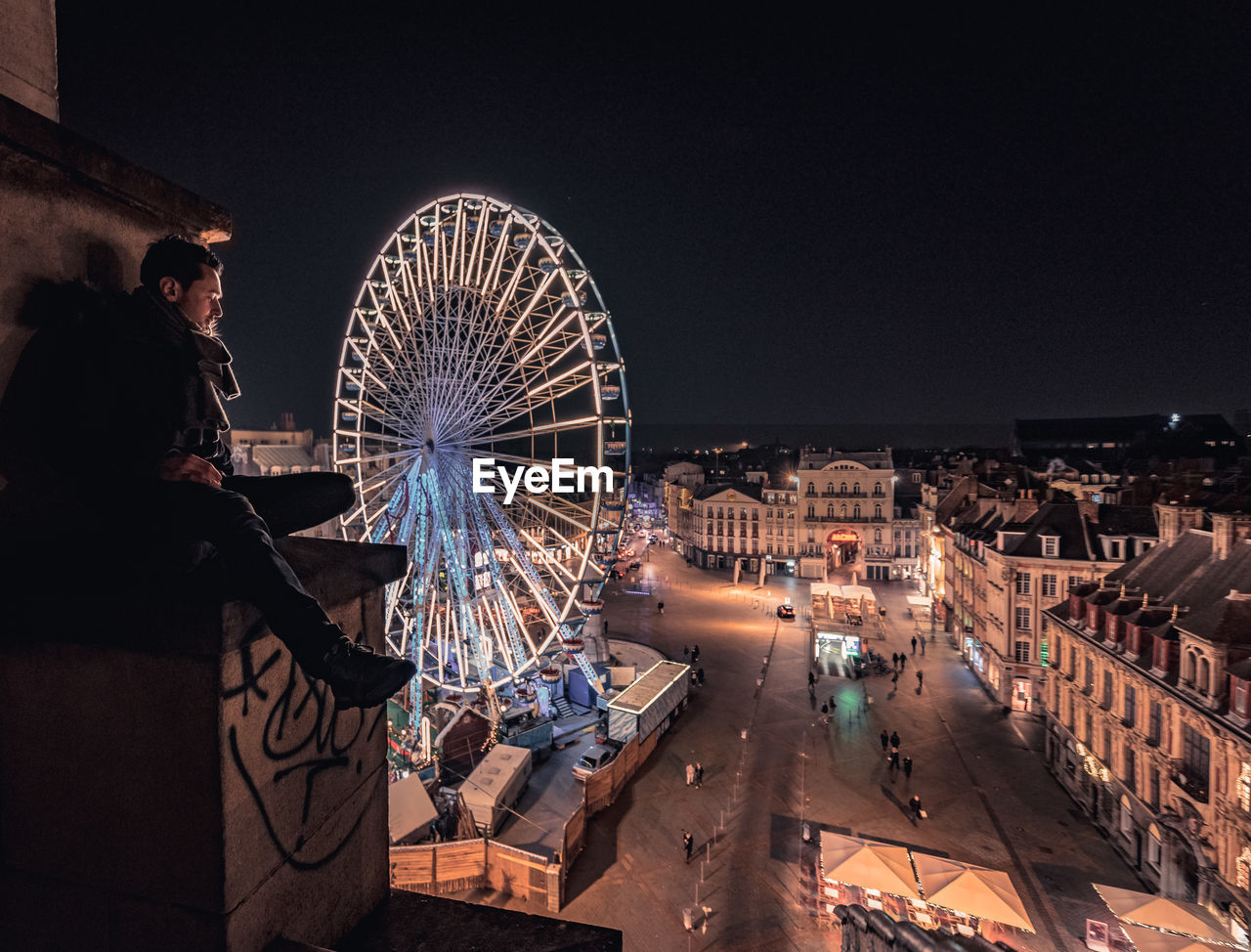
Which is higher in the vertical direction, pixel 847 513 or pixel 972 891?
pixel 847 513

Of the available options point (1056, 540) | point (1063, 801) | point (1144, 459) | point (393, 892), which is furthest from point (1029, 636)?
point (1144, 459)

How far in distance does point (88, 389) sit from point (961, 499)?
5105cm

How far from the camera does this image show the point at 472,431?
22.3 metres

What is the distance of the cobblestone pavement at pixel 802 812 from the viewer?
15508mm

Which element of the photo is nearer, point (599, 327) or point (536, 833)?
point (536, 833)

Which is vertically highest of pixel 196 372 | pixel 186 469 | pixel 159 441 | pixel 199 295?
pixel 199 295

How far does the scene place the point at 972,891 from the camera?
14156 millimetres

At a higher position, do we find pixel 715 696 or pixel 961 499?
pixel 961 499

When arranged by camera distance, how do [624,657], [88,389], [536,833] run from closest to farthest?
1. [88,389]
2. [536,833]
3. [624,657]

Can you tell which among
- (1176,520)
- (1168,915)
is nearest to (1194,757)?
(1168,915)

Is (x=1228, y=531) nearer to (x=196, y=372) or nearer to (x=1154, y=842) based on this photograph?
(x=1154, y=842)

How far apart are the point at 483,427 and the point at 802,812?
17.3m

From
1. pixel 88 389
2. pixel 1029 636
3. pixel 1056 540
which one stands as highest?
pixel 88 389

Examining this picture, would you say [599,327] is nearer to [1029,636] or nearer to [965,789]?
[965,789]
